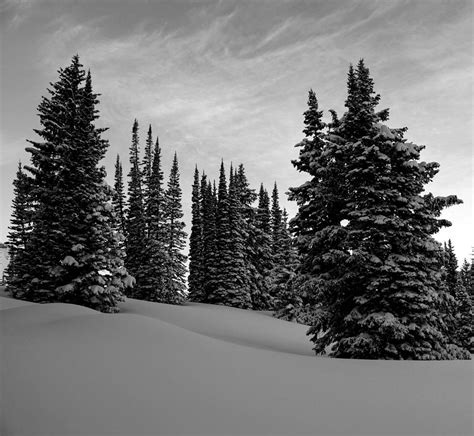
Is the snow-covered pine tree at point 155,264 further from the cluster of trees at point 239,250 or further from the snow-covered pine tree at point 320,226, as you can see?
the snow-covered pine tree at point 320,226

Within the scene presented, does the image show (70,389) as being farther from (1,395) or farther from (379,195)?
(379,195)

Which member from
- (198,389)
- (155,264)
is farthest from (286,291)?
(198,389)

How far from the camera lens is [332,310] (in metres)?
13.4

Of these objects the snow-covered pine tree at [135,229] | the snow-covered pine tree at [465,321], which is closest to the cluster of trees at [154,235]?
the snow-covered pine tree at [135,229]

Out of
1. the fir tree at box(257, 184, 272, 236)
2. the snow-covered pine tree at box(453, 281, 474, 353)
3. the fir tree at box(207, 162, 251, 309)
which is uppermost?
the fir tree at box(257, 184, 272, 236)

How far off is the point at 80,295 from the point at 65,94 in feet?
40.0

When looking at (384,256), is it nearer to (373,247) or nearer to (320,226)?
(373,247)

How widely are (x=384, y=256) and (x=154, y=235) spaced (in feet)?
105

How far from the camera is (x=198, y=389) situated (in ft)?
19.4

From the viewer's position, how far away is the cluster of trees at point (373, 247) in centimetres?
1198

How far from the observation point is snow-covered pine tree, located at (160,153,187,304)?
38.3 meters

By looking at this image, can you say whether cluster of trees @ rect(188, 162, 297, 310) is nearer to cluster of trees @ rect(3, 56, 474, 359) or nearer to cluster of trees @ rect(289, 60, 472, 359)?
cluster of trees @ rect(3, 56, 474, 359)

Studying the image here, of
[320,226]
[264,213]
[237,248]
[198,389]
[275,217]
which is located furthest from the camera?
[275,217]

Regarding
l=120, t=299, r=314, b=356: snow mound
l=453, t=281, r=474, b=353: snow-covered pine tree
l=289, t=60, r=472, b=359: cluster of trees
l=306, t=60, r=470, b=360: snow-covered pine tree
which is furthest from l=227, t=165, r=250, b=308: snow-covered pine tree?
l=306, t=60, r=470, b=360: snow-covered pine tree
